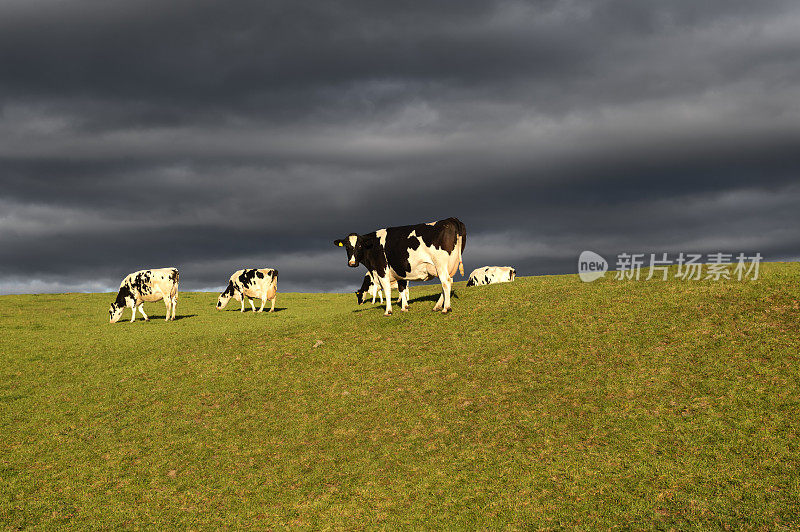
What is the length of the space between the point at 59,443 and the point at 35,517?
3.57 m

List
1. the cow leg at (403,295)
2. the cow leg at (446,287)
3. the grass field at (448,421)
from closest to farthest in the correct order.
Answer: the grass field at (448,421)
the cow leg at (446,287)
the cow leg at (403,295)

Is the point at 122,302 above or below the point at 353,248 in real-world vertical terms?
below

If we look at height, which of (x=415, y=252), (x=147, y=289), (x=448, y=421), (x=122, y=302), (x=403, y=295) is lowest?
(x=448, y=421)

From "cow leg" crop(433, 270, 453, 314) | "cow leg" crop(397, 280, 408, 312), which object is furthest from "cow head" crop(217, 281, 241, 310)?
"cow leg" crop(433, 270, 453, 314)

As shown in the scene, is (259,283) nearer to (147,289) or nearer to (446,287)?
(147,289)

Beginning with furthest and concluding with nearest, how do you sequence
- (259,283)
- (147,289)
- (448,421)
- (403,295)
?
1. (259,283)
2. (147,289)
3. (403,295)
4. (448,421)

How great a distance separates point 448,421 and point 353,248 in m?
12.3

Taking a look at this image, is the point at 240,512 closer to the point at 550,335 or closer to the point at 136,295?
the point at 550,335

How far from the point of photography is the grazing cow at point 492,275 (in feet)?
134

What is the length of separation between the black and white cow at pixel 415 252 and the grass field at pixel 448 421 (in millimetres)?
1628

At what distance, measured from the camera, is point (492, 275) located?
135 ft

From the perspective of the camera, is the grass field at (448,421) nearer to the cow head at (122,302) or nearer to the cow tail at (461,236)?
the cow tail at (461,236)

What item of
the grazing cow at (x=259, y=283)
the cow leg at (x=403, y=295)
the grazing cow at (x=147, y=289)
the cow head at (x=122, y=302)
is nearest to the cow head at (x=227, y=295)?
the grazing cow at (x=259, y=283)

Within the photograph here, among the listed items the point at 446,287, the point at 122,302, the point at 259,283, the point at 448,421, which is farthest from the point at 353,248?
the point at 122,302
